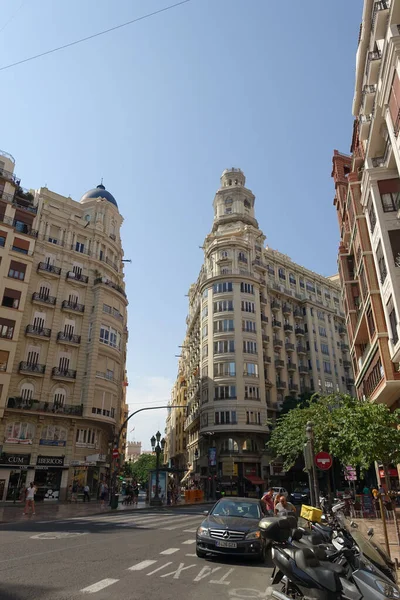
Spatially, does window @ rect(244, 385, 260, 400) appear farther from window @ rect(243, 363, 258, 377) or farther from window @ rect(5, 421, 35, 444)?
window @ rect(5, 421, 35, 444)

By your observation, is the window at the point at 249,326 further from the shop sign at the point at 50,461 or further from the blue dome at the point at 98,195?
the shop sign at the point at 50,461

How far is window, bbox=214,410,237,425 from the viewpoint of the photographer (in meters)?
44.2

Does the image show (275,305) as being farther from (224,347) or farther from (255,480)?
(255,480)

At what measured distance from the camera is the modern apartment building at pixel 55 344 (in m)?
32.5

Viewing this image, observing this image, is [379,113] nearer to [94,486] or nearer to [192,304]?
[94,486]

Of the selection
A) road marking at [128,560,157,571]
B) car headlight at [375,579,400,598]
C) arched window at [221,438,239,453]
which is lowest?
road marking at [128,560,157,571]

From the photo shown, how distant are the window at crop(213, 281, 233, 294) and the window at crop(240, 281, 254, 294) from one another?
4.86 feet

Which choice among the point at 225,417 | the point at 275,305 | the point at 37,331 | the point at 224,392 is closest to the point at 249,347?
the point at 224,392

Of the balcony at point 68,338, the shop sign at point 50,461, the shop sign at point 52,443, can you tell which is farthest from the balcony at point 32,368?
the shop sign at point 50,461

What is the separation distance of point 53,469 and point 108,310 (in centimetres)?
1501

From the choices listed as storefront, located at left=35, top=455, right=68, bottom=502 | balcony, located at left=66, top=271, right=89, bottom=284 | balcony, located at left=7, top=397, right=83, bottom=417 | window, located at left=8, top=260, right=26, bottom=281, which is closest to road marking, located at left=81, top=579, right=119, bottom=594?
balcony, located at left=7, top=397, right=83, bottom=417

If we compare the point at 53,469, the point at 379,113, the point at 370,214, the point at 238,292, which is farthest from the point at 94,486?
the point at 379,113

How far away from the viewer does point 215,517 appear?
9.57 m

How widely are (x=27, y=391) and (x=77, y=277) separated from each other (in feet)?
38.6
